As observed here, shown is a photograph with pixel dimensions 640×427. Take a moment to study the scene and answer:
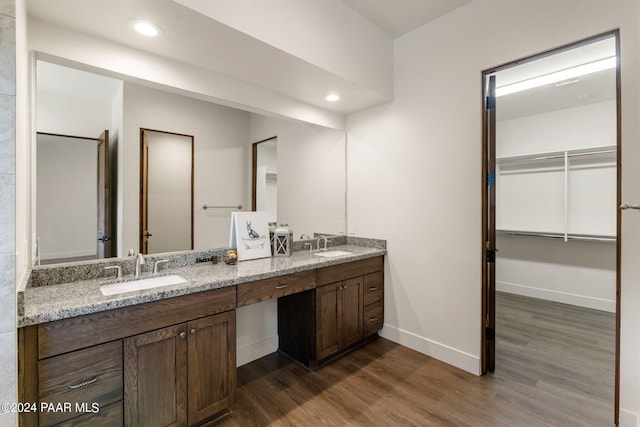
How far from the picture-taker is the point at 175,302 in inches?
59.3

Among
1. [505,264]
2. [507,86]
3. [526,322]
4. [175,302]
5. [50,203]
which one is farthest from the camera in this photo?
[505,264]

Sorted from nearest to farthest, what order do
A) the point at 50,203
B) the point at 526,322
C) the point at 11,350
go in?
the point at 11,350, the point at 50,203, the point at 526,322

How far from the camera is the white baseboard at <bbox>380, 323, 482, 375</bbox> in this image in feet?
7.51

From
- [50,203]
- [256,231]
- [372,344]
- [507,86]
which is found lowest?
[372,344]

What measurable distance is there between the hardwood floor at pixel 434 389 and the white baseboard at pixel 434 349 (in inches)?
2.3

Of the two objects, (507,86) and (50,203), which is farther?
(507,86)

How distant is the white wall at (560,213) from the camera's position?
140 inches

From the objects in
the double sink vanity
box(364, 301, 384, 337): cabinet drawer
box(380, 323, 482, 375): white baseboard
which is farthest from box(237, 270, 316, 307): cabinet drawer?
box(380, 323, 482, 375): white baseboard

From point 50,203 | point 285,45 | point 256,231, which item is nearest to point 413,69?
point 285,45

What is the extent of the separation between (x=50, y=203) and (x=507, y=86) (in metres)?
3.97

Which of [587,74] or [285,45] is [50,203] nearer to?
[285,45]

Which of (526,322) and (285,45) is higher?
(285,45)

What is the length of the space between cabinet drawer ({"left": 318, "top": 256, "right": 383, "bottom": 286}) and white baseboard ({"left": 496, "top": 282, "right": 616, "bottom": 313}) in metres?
2.79

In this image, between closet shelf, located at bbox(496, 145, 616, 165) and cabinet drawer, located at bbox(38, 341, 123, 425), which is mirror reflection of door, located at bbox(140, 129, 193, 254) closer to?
cabinet drawer, located at bbox(38, 341, 123, 425)
